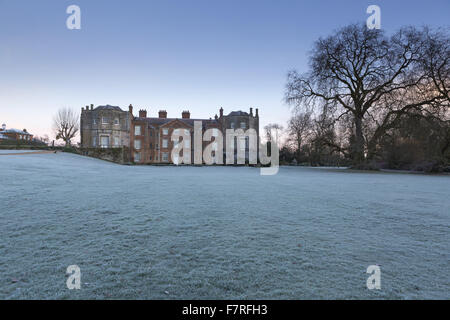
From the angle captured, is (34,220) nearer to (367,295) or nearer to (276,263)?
(276,263)

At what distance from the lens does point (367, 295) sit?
1732 millimetres

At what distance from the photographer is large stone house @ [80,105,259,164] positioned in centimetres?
4034

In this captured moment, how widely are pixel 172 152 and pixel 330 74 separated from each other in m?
30.1

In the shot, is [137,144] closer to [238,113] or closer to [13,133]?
[238,113]

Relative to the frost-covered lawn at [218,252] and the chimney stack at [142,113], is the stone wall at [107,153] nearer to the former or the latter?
the chimney stack at [142,113]

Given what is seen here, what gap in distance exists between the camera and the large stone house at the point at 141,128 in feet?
132

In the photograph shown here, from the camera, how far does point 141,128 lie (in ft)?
140

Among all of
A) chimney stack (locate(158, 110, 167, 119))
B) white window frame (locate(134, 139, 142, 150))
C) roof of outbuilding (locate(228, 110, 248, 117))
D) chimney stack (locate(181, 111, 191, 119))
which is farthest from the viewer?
chimney stack (locate(181, 111, 191, 119))

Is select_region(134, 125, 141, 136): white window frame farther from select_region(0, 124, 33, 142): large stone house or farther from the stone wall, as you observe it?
select_region(0, 124, 33, 142): large stone house

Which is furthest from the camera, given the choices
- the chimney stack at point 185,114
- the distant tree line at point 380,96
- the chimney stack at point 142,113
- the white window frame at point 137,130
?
the chimney stack at point 185,114

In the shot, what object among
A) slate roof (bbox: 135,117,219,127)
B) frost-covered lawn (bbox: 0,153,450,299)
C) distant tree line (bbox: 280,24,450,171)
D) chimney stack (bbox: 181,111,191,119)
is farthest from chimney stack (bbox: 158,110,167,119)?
frost-covered lawn (bbox: 0,153,450,299)

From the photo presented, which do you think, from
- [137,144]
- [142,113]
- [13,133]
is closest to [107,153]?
[137,144]

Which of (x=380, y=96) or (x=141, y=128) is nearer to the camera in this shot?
(x=380, y=96)

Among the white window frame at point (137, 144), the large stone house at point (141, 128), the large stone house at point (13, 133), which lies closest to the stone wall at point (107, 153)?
the large stone house at point (141, 128)
